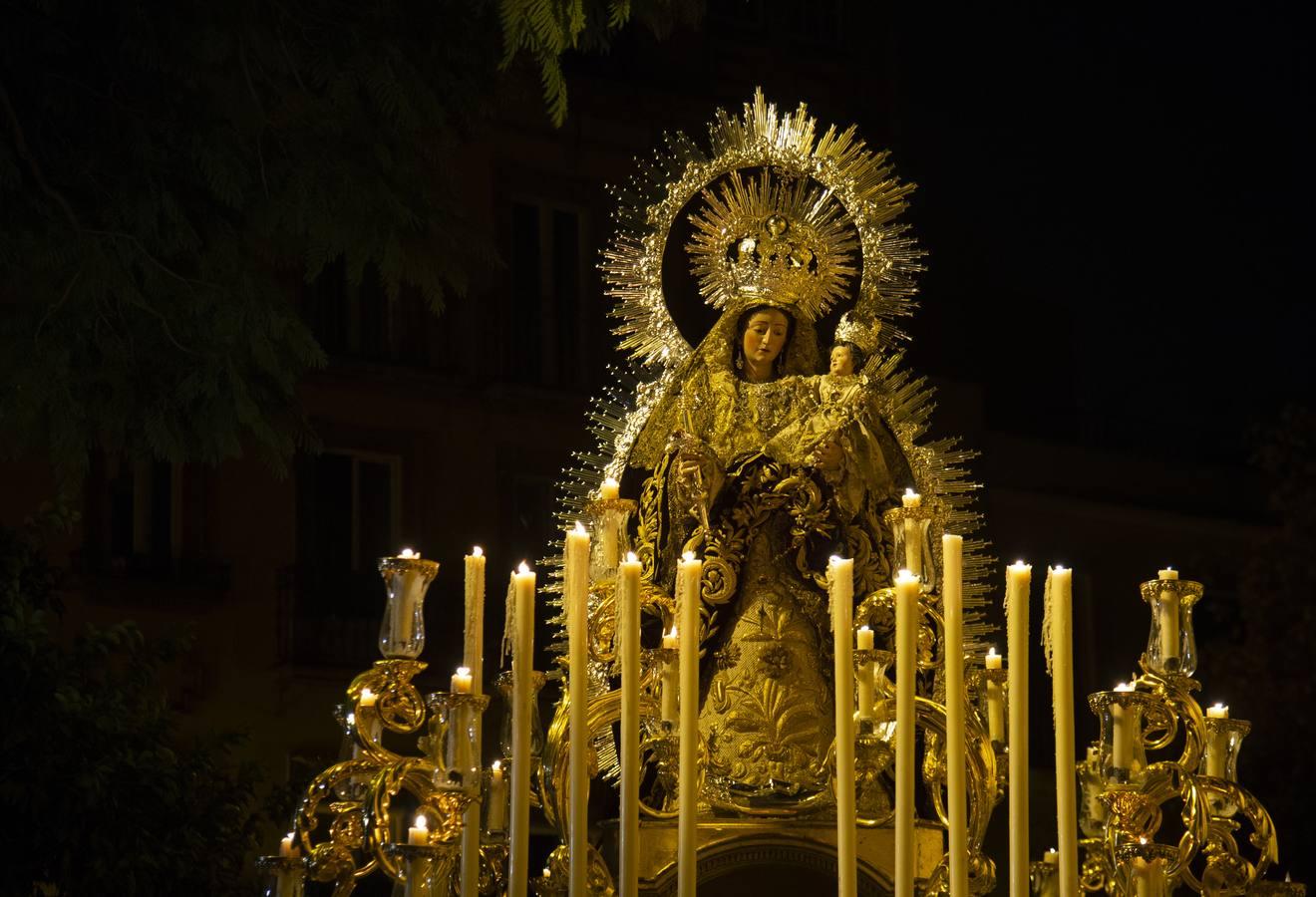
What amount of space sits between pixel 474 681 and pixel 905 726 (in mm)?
922

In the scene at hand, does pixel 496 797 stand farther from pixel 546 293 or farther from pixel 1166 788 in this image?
pixel 546 293

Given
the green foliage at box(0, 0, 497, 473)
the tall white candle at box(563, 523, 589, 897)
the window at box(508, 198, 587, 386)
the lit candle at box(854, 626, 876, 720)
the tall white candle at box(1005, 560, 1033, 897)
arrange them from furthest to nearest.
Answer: the window at box(508, 198, 587, 386) → the green foliage at box(0, 0, 497, 473) → the lit candle at box(854, 626, 876, 720) → the tall white candle at box(563, 523, 589, 897) → the tall white candle at box(1005, 560, 1033, 897)

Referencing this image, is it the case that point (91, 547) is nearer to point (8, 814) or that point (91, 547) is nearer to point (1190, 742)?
point (8, 814)

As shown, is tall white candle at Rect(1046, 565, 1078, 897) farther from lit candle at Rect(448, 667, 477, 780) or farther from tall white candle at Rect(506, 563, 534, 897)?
lit candle at Rect(448, 667, 477, 780)

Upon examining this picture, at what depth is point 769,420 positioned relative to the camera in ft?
21.5

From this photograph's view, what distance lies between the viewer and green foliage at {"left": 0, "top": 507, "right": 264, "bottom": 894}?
751 cm

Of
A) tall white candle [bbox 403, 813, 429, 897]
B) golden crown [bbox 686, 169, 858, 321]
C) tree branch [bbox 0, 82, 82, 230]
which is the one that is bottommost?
tall white candle [bbox 403, 813, 429, 897]

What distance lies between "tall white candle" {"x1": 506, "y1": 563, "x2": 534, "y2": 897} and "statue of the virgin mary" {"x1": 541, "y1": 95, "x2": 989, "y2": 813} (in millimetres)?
1297

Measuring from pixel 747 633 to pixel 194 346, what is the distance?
6.57 ft

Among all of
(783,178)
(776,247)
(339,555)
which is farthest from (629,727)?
(339,555)

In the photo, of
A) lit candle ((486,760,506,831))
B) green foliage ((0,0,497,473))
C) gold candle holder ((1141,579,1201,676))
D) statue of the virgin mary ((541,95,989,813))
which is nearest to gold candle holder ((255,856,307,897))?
lit candle ((486,760,506,831))

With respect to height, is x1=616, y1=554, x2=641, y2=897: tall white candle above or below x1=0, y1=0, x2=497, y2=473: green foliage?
below

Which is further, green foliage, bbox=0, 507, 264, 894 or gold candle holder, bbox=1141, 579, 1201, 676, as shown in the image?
green foliage, bbox=0, 507, 264, 894

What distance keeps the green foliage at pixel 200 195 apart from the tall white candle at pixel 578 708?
8.21 feet
